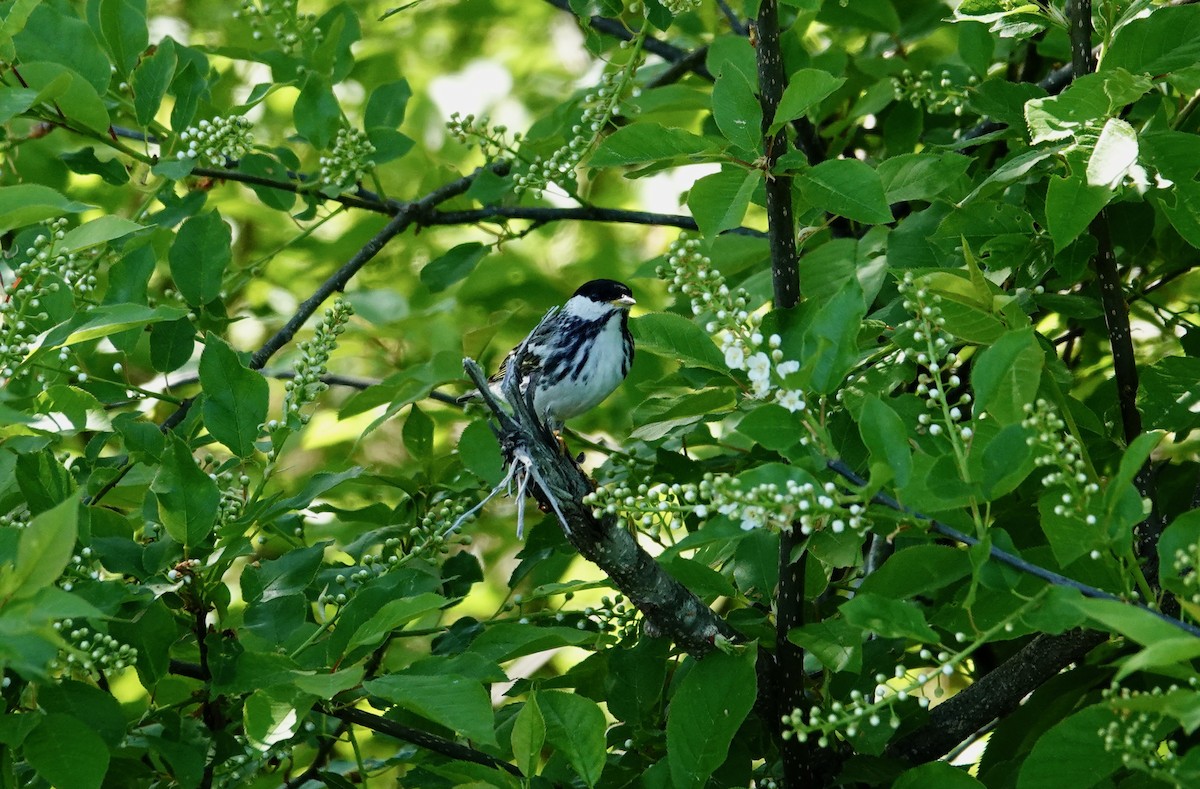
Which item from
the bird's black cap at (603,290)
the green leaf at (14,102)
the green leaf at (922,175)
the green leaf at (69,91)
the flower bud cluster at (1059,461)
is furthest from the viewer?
the bird's black cap at (603,290)

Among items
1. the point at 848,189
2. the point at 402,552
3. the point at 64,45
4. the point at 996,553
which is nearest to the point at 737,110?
the point at 848,189

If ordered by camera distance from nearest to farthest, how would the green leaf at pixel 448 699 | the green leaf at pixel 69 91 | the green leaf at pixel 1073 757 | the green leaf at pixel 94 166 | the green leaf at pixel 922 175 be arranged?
the green leaf at pixel 1073 757
the green leaf at pixel 448 699
the green leaf at pixel 922 175
the green leaf at pixel 69 91
the green leaf at pixel 94 166

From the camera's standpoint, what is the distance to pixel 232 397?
2582mm

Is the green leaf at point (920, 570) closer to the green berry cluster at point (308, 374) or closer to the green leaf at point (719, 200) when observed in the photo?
the green leaf at point (719, 200)

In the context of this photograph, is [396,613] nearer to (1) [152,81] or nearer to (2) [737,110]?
(2) [737,110]

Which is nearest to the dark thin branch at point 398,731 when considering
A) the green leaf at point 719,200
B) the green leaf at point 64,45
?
the green leaf at point 719,200

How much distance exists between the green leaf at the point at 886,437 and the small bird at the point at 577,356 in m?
2.41

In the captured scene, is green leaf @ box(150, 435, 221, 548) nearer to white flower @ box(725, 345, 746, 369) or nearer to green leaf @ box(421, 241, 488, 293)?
white flower @ box(725, 345, 746, 369)

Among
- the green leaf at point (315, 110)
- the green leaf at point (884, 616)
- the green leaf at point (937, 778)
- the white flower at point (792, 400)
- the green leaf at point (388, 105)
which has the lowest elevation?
the green leaf at point (937, 778)

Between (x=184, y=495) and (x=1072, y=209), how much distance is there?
1.61 m

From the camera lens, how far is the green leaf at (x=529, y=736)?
2.18 meters

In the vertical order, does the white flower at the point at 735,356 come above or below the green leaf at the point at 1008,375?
above

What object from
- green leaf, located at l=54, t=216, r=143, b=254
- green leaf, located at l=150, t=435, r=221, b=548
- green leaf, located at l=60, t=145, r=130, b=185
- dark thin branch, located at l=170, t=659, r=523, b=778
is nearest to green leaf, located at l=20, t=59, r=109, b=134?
green leaf, located at l=60, t=145, r=130, b=185

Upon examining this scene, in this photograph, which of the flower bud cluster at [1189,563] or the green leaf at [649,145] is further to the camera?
the green leaf at [649,145]
